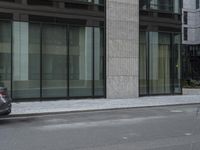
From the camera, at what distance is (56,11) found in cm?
1967

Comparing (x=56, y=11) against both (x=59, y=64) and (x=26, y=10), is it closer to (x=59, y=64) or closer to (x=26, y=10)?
(x=26, y=10)

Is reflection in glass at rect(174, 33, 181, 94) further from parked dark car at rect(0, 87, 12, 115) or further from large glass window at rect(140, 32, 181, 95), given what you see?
parked dark car at rect(0, 87, 12, 115)

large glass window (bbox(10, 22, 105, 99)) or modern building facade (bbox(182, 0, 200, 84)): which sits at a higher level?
modern building facade (bbox(182, 0, 200, 84))

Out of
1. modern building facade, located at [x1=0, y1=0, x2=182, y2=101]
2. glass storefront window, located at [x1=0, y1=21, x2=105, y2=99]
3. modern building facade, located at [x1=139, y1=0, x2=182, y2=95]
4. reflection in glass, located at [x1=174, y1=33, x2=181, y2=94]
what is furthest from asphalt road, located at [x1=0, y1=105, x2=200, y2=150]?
reflection in glass, located at [x1=174, y1=33, x2=181, y2=94]

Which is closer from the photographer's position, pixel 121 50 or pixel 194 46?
pixel 121 50

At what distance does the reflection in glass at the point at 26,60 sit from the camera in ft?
61.5

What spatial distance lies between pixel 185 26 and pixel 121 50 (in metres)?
46.1

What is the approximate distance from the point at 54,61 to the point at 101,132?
10.3m

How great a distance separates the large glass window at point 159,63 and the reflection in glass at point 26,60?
23.4 feet

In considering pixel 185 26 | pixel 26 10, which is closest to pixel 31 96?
pixel 26 10

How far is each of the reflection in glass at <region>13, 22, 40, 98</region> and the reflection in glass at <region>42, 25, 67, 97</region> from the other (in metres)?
0.40

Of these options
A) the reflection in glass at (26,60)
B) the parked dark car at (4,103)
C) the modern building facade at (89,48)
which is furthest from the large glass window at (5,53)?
the parked dark car at (4,103)

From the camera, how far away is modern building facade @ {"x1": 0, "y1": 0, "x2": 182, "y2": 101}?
61.7 feet

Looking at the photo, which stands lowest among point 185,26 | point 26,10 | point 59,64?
point 59,64
